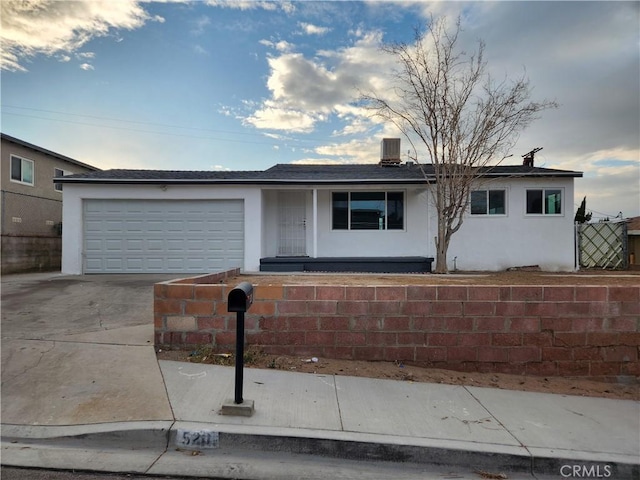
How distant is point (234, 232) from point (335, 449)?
1081 cm

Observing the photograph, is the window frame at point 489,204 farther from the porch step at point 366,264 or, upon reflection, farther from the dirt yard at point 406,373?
the dirt yard at point 406,373

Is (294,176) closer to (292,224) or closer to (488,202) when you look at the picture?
(292,224)

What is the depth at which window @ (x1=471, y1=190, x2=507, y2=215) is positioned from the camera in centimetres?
1413

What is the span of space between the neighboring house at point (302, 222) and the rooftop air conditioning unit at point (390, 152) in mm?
2021

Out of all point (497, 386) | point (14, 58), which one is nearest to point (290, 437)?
point (497, 386)

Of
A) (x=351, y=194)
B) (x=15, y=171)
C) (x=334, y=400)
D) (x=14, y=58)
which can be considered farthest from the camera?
(x=15, y=171)

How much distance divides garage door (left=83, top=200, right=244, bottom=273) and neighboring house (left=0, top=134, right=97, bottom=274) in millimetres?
3094

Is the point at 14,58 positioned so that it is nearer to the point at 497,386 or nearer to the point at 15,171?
the point at 15,171

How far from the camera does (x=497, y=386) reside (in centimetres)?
494

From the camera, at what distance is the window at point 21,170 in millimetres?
16344

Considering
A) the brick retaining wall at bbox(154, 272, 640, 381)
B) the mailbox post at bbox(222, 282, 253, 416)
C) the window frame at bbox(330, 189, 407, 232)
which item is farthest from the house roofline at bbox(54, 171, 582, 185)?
the mailbox post at bbox(222, 282, 253, 416)

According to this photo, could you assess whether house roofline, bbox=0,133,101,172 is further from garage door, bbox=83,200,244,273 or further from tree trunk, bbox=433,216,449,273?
tree trunk, bbox=433,216,449,273

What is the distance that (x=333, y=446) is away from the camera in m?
3.37

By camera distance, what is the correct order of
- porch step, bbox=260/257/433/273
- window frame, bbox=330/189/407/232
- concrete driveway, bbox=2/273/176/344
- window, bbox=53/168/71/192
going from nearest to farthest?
concrete driveway, bbox=2/273/176/344, porch step, bbox=260/257/433/273, window frame, bbox=330/189/407/232, window, bbox=53/168/71/192
